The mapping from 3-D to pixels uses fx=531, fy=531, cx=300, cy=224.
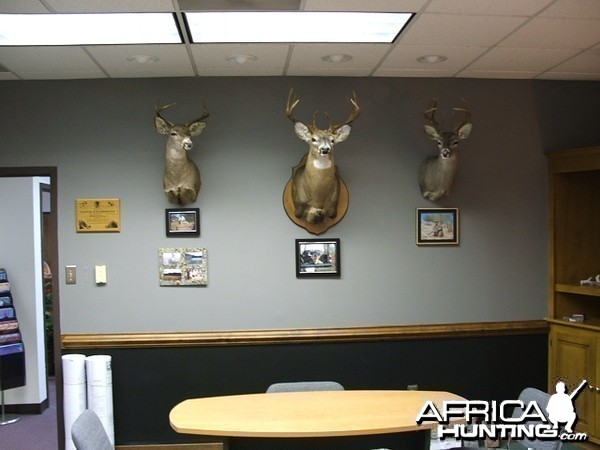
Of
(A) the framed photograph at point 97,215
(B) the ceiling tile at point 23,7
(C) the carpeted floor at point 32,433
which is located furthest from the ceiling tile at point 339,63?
(C) the carpeted floor at point 32,433

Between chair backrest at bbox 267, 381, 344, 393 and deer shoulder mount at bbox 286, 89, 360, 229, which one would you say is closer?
chair backrest at bbox 267, 381, 344, 393

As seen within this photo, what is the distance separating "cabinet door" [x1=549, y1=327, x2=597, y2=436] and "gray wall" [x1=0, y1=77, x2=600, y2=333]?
26 centimetres

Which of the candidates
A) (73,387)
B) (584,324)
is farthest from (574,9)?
(73,387)

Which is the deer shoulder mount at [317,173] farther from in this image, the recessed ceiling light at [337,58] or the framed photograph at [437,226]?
the framed photograph at [437,226]

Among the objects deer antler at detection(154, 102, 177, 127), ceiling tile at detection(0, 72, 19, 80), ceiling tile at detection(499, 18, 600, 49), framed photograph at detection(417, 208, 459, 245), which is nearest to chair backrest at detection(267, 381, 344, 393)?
framed photograph at detection(417, 208, 459, 245)

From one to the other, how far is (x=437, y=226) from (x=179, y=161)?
1.97 m

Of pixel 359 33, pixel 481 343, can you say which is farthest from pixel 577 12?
pixel 481 343

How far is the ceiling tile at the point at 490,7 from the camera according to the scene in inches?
105

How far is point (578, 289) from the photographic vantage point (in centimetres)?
390

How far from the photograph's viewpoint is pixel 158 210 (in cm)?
391

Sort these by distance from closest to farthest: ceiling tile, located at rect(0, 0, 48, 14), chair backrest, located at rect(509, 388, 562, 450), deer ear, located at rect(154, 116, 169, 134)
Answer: chair backrest, located at rect(509, 388, 562, 450) < ceiling tile, located at rect(0, 0, 48, 14) < deer ear, located at rect(154, 116, 169, 134)

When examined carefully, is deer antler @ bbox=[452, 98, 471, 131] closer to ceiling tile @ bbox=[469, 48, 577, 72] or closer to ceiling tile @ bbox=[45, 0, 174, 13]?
ceiling tile @ bbox=[469, 48, 577, 72]

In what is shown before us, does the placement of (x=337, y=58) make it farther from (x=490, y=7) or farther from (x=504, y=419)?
(x=504, y=419)

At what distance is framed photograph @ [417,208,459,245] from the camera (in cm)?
404
